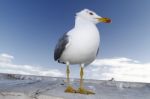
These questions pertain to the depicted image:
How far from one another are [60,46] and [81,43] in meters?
0.47

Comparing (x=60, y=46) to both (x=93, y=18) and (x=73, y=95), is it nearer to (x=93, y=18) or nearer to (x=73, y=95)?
(x=93, y=18)

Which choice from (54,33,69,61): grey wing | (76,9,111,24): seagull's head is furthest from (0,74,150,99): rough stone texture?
(76,9,111,24): seagull's head

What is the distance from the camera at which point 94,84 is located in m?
6.33

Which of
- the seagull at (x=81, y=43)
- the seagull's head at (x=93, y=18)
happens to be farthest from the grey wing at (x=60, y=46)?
the seagull's head at (x=93, y=18)

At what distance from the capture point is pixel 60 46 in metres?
5.19

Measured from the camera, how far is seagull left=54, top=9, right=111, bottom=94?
490 centimetres

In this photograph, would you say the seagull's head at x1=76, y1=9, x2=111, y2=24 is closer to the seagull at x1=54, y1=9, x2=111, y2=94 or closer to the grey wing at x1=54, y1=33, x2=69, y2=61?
the seagull at x1=54, y1=9, x2=111, y2=94

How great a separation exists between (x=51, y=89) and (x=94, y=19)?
1.34 m

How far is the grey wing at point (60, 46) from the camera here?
16.6ft

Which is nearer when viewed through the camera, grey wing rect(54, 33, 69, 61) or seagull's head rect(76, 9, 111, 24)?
grey wing rect(54, 33, 69, 61)

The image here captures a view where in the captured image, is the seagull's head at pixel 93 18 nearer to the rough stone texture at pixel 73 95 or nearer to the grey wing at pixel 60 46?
the grey wing at pixel 60 46

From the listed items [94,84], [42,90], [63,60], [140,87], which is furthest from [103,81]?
[42,90]

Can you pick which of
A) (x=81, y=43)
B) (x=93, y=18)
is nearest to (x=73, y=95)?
(x=81, y=43)

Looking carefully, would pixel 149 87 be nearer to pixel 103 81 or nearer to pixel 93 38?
pixel 103 81
